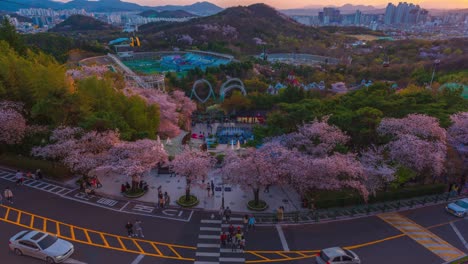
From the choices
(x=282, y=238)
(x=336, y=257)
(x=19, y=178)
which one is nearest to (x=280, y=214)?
(x=282, y=238)

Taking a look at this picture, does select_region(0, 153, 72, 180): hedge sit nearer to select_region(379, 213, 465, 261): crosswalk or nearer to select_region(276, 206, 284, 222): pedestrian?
select_region(276, 206, 284, 222): pedestrian

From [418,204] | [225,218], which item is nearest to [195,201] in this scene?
[225,218]

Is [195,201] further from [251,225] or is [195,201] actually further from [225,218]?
[251,225]

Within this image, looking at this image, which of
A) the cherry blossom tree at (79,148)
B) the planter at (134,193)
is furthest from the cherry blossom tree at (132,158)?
the cherry blossom tree at (79,148)

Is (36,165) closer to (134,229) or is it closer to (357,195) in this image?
(134,229)

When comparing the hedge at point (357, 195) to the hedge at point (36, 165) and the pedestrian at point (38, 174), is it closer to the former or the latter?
the hedge at point (36, 165)

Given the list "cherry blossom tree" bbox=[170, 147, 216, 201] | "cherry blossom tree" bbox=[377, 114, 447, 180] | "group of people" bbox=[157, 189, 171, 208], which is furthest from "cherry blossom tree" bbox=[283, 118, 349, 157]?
"group of people" bbox=[157, 189, 171, 208]

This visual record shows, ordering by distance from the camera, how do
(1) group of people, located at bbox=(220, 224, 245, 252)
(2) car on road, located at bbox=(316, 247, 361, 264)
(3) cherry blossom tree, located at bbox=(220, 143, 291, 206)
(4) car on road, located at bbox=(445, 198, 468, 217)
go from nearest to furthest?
1. (2) car on road, located at bbox=(316, 247, 361, 264)
2. (1) group of people, located at bbox=(220, 224, 245, 252)
3. (3) cherry blossom tree, located at bbox=(220, 143, 291, 206)
4. (4) car on road, located at bbox=(445, 198, 468, 217)
